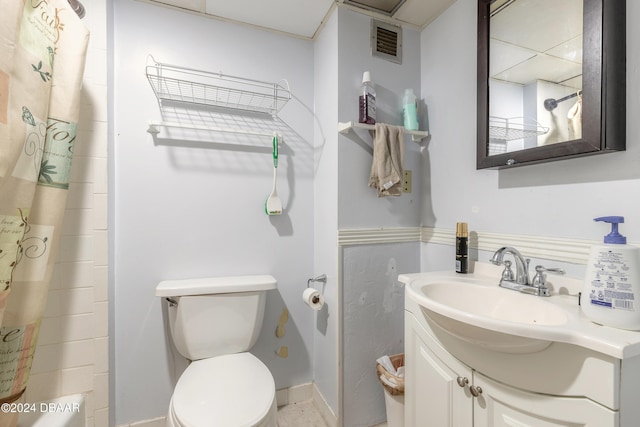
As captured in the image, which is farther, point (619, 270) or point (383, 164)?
point (383, 164)

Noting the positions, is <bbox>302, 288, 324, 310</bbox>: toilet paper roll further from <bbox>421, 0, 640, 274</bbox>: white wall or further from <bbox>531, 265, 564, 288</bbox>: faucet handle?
<bbox>531, 265, 564, 288</bbox>: faucet handle

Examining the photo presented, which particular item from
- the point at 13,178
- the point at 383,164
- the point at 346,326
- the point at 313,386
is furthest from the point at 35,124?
the point at 313,386

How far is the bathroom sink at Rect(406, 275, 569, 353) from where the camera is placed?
0.66m

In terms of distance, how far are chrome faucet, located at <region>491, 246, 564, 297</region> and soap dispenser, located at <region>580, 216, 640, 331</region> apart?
19 cm

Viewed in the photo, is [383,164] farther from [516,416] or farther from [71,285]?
[71,285]

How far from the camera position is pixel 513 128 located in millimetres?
1073

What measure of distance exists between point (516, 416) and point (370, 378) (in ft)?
2.79

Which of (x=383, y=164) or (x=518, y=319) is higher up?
(x=383, y=164)

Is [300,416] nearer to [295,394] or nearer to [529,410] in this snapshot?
[295,394]

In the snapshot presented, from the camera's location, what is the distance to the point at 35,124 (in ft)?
3.10

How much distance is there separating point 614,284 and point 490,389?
40 centimetres

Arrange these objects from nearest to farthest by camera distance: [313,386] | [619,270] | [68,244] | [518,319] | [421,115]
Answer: [619,270] < [518,319] < [68,244] < [421,115] < [313,386]

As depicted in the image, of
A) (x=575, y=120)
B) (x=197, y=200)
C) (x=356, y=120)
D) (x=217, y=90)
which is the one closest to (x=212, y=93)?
(x=217, y=90)

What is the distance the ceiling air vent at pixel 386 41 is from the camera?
4.86 ft
